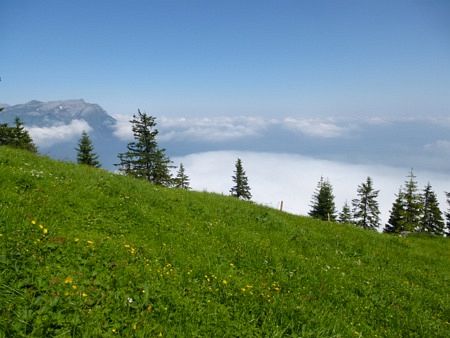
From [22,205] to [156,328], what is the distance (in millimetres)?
5498

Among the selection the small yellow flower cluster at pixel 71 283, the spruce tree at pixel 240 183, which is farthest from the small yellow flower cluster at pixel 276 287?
the spruce tree at pixel 240 183

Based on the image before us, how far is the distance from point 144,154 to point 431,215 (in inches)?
2190

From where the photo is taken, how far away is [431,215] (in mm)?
57312

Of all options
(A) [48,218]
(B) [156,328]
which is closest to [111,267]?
(B) [156,328]

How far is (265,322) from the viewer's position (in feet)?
19.7

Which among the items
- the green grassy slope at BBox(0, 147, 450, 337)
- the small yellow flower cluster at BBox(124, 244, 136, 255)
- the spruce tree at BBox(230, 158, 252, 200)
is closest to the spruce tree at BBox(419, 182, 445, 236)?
the spruce tree at BBox(230, 158, 252, 200)

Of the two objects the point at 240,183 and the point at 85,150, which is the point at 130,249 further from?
the point at 240,183

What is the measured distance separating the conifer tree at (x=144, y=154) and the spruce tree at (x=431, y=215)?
165 ft

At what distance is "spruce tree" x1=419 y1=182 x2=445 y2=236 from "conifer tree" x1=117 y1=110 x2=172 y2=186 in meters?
50.4

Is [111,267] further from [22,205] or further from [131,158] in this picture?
[131,158]

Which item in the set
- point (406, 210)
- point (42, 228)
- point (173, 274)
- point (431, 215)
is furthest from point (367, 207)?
point (42, 228)

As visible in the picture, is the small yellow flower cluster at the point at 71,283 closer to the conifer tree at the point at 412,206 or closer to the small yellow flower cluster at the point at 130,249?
the small yellow flower cluster at the point at 130,249

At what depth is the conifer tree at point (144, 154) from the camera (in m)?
46.9

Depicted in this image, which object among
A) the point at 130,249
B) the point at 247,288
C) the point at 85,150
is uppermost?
the point at 85,150
